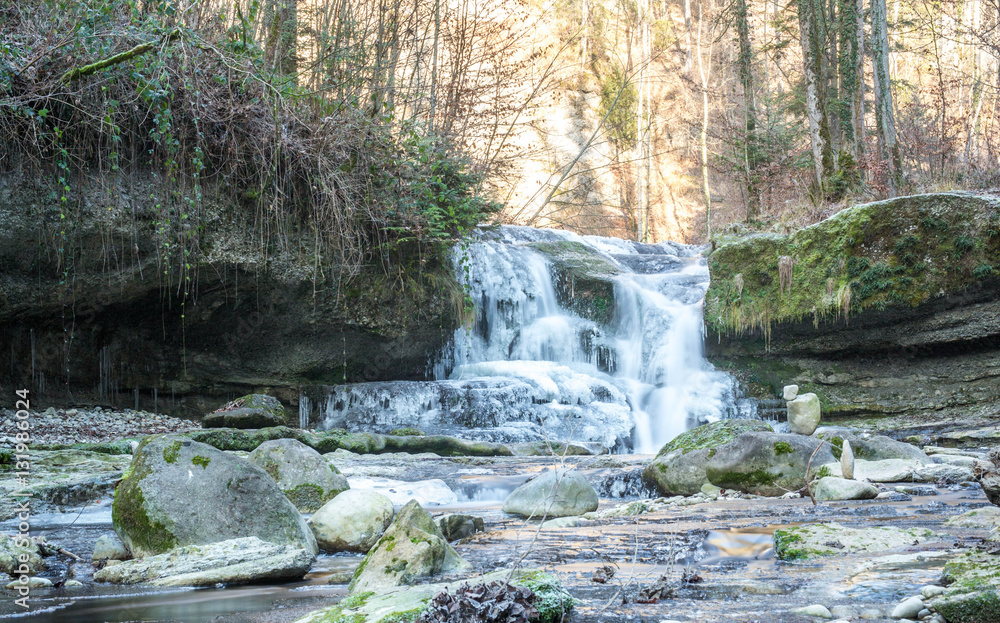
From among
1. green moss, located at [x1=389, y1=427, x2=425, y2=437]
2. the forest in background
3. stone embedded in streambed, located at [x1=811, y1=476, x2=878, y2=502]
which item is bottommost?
stone embedded in streambed, located at [x1=811, y1=476, x2=878, y2=502]

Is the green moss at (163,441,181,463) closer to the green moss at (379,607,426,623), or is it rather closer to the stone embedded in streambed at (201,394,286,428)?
the green moss at (379,607,426,623)

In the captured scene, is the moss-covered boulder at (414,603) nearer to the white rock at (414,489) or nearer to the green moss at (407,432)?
the white rock at (414,489)

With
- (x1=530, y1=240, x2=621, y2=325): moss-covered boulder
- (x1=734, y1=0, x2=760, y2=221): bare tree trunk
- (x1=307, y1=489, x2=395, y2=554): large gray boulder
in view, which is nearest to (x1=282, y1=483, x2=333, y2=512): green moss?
(x1=307, y1=489, x2=395, y2=554): large gray boulder

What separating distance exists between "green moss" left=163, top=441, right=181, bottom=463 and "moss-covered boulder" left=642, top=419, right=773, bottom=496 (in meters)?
3.84

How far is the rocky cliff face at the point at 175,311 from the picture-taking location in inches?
341

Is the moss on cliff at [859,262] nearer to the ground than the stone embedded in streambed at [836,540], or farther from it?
farther from it

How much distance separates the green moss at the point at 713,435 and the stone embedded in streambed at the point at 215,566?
3741 mm

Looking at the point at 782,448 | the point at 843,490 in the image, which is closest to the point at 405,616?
the point at 843,490

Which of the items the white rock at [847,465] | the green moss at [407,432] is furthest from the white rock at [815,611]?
the green moss at [407,432]

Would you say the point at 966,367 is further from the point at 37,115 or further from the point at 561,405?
the point at 37,115

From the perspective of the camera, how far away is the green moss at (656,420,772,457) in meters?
6.03

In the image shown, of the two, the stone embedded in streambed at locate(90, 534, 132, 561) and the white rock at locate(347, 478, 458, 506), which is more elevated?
the stone embedded in streambed at locate(90, 534, 132, 561)

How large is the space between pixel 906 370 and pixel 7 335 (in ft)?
43.4

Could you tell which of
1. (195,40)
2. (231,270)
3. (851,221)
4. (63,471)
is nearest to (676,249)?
(851,221)
